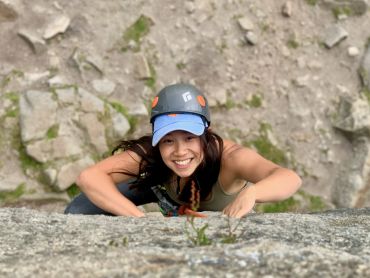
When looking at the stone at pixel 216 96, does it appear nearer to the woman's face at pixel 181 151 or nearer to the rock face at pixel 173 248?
the woman's face at pixel 181 151

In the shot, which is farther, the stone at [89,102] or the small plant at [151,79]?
the small plant at [151,79]

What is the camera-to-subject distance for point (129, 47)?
10.1 m

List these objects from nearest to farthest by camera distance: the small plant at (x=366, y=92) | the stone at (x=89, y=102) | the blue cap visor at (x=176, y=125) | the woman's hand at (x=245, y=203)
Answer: the woman's hand at (x=245, y=203) → the blue cap visor at (x=176, y=125) → the stone at (x=89, y=102) → the small plant at (x=366, y=92)

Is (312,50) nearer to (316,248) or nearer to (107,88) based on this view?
(107,88)

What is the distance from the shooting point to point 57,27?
9773 mm

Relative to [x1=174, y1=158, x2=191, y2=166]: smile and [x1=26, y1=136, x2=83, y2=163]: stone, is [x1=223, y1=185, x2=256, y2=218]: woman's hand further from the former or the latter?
[x1=26, y1=136, x2=83, y2=163]: stone

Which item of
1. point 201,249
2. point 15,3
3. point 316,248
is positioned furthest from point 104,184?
point 15,3

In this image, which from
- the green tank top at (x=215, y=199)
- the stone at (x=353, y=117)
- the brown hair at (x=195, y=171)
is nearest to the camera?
the brown hair at (x=195, y=171)

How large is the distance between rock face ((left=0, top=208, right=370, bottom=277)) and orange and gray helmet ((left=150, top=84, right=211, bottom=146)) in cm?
87

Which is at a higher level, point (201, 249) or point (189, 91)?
point (189, 91)

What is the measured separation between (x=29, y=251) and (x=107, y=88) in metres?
6.79

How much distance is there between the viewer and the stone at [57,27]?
9688 millimetres

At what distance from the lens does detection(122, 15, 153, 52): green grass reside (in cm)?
1010

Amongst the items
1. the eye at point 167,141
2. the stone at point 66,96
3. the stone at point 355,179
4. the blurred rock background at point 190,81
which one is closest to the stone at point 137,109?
the blurred rock background at point 190,81
